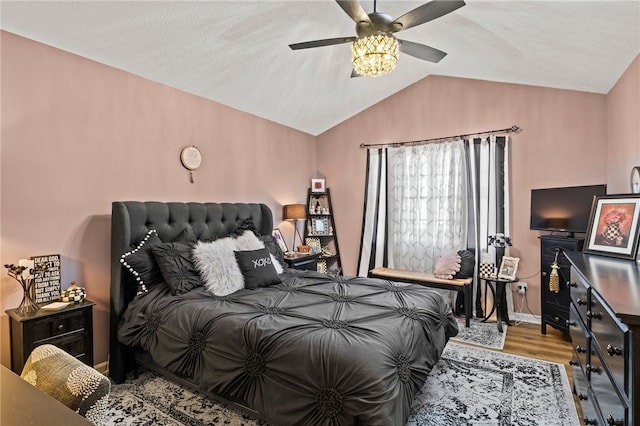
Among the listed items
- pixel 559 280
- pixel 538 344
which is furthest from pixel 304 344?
pixel 559 280

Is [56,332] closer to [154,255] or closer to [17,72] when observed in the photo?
[154,255]

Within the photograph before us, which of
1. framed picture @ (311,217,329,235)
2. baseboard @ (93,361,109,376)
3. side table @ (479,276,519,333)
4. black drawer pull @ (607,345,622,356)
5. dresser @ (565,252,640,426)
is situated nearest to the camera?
dresser @ (565,252,640,426)

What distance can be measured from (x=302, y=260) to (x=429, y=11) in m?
3.10

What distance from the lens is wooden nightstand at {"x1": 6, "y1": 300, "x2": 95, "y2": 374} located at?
212 cm

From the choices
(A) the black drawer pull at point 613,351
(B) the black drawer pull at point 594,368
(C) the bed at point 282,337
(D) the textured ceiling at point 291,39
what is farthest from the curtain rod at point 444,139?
(A) the black drawer pull at point 613,351

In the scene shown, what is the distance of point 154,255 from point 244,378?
145cm

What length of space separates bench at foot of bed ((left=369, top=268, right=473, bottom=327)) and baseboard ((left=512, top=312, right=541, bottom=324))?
0.50 m

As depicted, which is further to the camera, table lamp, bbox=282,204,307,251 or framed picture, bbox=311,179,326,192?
framed picture, bbox=311,179,326,192

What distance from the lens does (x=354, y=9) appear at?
199 centimetres

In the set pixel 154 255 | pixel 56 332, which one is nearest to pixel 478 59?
pixel 154 255

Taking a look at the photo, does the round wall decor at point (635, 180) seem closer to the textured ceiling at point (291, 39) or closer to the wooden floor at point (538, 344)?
the textured ceiling at point (291, 39)

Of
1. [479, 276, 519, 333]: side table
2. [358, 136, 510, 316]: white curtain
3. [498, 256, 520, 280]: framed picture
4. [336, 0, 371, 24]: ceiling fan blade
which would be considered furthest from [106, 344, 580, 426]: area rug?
[336, 0, 371, 24]: ceiling fan blade

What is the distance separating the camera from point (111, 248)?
2.70 m

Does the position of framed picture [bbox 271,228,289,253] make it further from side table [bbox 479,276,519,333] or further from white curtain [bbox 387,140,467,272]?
side table [bbox 479,276,519,333]
